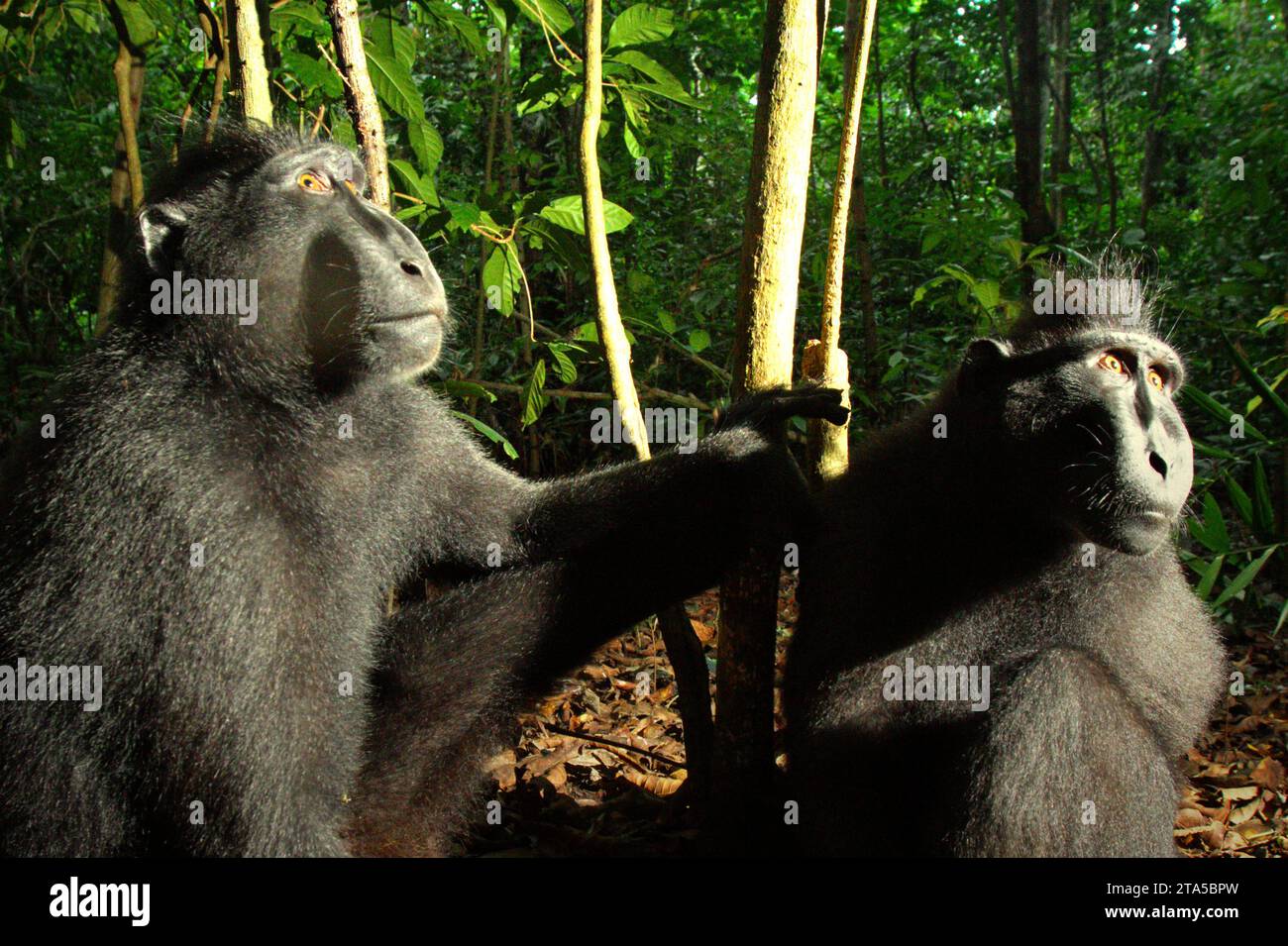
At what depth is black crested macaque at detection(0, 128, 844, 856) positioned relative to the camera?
295cm

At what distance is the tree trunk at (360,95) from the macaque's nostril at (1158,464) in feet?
9.69

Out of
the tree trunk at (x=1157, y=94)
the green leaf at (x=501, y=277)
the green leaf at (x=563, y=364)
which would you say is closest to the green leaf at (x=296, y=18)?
the green leaf at (x=501, y=277)

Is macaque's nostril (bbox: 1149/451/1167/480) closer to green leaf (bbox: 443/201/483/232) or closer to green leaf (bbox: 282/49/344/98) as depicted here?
green leaf (bbox: 443/201/483/232)

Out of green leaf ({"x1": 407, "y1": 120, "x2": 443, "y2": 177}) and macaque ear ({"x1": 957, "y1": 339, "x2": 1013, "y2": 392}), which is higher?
green leaf ({"x1": 407, "y1": 120, "x2": 443, "y2": 177})

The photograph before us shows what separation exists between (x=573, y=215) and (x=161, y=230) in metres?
1.74

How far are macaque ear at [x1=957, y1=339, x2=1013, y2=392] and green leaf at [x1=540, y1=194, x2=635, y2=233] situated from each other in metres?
1.54

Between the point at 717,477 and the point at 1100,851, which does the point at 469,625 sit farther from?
the point at 1100,851

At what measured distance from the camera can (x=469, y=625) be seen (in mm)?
3928

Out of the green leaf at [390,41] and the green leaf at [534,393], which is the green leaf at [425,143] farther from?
the green leaf at [534,393]

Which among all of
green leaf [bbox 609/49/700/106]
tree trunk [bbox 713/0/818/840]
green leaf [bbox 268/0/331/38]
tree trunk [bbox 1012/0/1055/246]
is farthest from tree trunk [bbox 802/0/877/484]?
tree trunk [bbox 1012/0/1055/246]

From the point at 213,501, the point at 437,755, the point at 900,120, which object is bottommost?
the point at 437,755

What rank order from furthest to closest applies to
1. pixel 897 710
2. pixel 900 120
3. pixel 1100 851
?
Result: 1. pixel 900 120
2. pixel 897 710
3. pixel 1100 851
